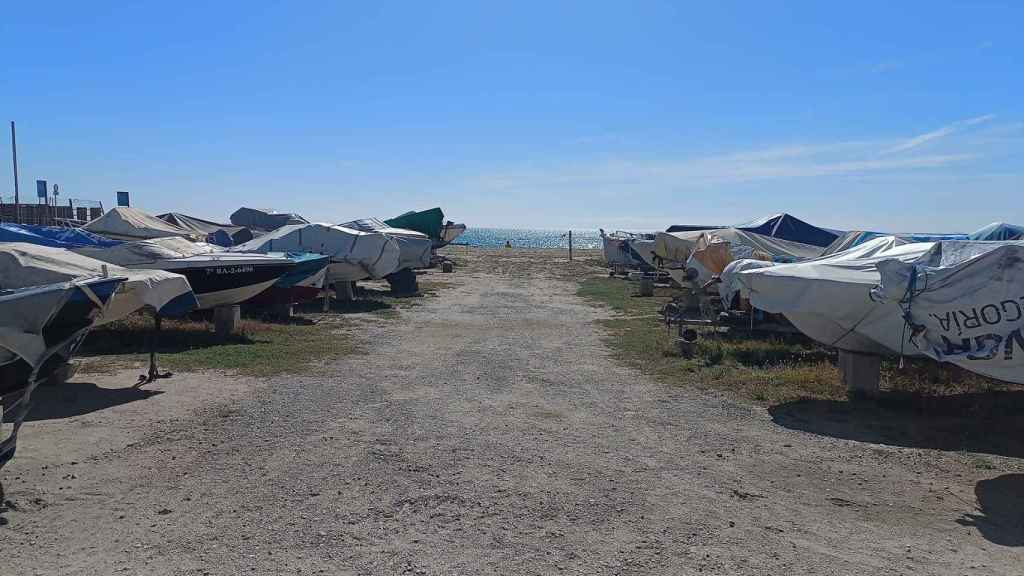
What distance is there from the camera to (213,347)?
44.1 feet

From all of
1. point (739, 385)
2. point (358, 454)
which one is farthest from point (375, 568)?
point (739, 385)

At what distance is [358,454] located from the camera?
7414 millimetres

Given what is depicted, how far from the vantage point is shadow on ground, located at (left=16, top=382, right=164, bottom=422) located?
8.80 m

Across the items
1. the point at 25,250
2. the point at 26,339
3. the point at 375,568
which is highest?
the point at 25,250

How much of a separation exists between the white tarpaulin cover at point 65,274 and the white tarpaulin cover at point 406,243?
563 inches

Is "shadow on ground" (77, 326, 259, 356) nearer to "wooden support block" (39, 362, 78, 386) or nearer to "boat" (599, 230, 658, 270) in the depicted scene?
"wooden support block" (39, 362, 78, 386)

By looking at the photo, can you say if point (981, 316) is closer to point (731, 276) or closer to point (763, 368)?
point (763, 368)

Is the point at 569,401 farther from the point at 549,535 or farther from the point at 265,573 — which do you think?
the point at 265,573

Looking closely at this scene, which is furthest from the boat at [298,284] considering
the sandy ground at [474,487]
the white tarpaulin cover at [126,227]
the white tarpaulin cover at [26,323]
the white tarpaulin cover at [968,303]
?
the white tarpaulin cover at [968,303]

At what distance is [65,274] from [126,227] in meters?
18.6

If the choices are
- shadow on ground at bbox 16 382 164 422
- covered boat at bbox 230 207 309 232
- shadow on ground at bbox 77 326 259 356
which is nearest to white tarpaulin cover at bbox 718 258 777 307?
shadow on ground at bbox 77 326 259 356

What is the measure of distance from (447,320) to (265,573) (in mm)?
13991

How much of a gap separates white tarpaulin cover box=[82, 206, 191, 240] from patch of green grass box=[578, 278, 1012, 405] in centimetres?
1638

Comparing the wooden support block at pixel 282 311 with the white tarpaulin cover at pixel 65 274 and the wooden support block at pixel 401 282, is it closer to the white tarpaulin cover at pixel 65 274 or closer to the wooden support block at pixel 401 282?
the white tarpaulin cover at pixel 65 274
